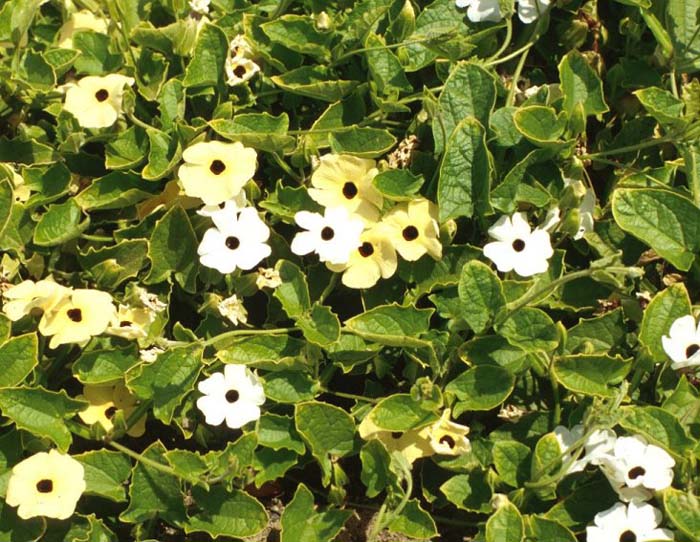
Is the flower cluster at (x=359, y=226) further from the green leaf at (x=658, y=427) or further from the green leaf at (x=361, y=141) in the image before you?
the green leaf at (x=658, y=427)

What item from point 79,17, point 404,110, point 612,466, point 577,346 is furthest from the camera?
point 79,17

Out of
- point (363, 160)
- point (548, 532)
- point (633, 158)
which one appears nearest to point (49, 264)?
point (363, 160)

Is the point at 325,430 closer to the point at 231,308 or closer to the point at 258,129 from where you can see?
the point at 231,308

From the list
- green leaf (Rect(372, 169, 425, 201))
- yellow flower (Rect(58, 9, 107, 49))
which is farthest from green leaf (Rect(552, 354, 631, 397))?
yellow flower (Rect(58, 9, 107, 49))

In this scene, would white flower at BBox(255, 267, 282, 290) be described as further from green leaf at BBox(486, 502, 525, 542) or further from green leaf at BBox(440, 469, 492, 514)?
green leaf at BBox(486, 502, 525, 542)

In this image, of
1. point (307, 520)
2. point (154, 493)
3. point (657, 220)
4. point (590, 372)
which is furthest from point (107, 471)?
point (657, 220)

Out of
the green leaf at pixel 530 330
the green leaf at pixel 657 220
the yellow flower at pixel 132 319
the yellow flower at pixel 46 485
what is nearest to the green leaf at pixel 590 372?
the green leaf at pixel 530 330

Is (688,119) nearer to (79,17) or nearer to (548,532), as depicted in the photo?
(548,532)
